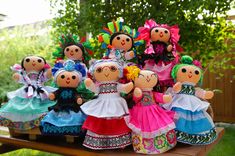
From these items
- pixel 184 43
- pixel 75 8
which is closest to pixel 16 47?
pixel 75 8

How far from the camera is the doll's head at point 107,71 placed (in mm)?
1104

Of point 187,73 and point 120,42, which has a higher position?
point 120,42

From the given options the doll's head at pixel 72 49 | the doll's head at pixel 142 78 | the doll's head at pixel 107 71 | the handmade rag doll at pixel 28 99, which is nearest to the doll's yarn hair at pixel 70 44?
the doll's head at pixel 72 49

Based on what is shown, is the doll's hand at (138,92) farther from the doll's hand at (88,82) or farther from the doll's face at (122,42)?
the doll's face at (122,42)

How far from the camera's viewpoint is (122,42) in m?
1.27

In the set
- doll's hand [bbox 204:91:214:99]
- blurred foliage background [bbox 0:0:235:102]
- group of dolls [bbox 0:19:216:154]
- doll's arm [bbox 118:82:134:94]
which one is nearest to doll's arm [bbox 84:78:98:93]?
group of dolls [bbox 0:19:216:154]

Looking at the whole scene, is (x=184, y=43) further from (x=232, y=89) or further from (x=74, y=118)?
(x=232, y=89)

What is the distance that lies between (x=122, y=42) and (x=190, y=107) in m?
0.41

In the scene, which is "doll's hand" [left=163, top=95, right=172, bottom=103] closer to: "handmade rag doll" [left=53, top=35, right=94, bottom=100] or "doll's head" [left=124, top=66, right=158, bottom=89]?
"doll's head" [left=124, top=66, right=158, bottom=89]

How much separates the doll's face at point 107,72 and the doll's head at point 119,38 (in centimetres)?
19

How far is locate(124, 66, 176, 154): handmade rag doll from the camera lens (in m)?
1.00

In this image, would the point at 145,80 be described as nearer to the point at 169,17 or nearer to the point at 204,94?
the point at 204,94

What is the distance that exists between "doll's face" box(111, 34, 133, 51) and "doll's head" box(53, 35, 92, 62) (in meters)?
0.21

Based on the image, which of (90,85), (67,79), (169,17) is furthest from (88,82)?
(169,17)
